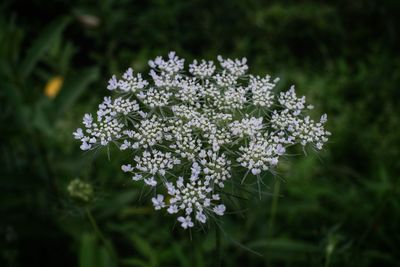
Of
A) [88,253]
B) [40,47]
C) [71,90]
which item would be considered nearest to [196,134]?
[88,253]

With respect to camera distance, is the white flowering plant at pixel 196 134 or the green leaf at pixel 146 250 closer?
the white flowering plant at pixel 196 134

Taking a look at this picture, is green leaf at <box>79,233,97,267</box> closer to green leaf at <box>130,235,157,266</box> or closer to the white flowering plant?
green leaf at <box>130,235,157,266</box>

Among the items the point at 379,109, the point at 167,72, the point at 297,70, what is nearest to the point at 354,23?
the point at 297,70

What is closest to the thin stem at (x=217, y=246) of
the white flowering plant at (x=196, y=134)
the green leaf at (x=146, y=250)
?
the white flowering plant at (x=196, y=134)

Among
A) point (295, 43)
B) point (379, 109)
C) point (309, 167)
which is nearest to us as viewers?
point (309, 167)

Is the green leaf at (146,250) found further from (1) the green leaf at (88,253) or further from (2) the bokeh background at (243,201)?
(1) the green leaf at (88,253)

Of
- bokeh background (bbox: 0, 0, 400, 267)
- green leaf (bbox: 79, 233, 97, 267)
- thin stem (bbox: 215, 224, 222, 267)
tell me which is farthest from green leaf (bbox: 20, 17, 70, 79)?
thin stem (bbox: 215, 224, 222, 267)

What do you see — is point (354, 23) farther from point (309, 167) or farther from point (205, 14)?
point (309, 167)
